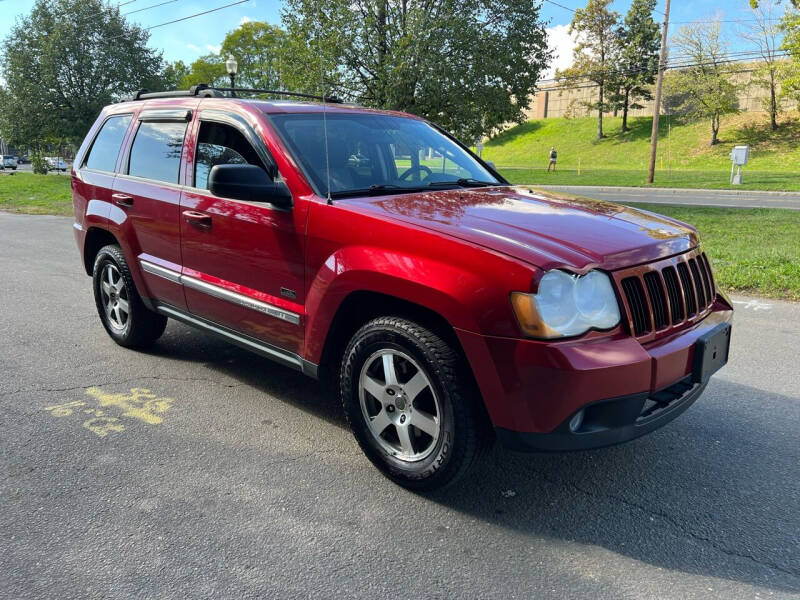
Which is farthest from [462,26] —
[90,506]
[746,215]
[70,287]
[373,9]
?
[90,506]

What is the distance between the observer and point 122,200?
4.82 meters

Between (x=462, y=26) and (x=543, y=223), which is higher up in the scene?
(x=462, y=26)

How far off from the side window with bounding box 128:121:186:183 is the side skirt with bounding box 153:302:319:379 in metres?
0.89

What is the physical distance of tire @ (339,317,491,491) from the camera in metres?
2.85

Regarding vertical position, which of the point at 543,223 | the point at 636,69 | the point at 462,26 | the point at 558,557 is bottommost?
the point at 558,557

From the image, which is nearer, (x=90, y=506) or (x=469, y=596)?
(x=469, y=596)

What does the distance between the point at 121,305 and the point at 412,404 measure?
10.2 ft

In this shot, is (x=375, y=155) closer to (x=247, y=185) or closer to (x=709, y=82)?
(x=247, y=185)

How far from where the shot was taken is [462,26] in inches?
653

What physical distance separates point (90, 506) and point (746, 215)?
561 inches


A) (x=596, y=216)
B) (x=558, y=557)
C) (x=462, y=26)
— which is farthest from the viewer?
(x=462, y=26)

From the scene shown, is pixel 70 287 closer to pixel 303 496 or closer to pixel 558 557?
pixel 303 496

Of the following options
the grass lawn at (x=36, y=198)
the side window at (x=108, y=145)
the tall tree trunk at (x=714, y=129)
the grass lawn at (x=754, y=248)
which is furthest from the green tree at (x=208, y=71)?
the side window at (x=108, y=145)

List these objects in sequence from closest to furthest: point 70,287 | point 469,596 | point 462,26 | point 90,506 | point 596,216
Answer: point 469,596 < point 90,506 < point 596,216 < point 70,287 < point 462,26
